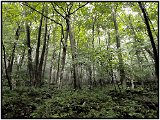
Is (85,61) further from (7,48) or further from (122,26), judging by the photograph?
(122,26)

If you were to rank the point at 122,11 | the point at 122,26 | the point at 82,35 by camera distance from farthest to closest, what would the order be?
the point at 82,35, the point at 122,26, the point at 122,11

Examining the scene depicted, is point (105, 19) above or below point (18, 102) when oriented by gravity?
above

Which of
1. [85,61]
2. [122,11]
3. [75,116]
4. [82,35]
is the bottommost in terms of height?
[75,116]

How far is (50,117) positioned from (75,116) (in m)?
0.85

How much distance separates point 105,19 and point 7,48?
10.6 m

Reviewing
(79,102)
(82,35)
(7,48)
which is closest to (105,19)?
(82,35)

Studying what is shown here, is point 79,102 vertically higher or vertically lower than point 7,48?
lower

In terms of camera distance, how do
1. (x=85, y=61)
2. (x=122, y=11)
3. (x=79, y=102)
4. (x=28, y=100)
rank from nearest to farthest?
(x=79, y=102), (x=28, y=100), (x=85, y=61), (x=122, y=11)

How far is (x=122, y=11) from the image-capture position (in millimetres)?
17438

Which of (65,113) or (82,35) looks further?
(82,35)

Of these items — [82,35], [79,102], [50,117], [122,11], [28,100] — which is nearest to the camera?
[50,117]

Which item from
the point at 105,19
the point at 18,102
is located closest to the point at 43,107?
the point at 18,102

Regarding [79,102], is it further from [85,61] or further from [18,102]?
[85,61]

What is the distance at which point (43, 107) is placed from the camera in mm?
7070
